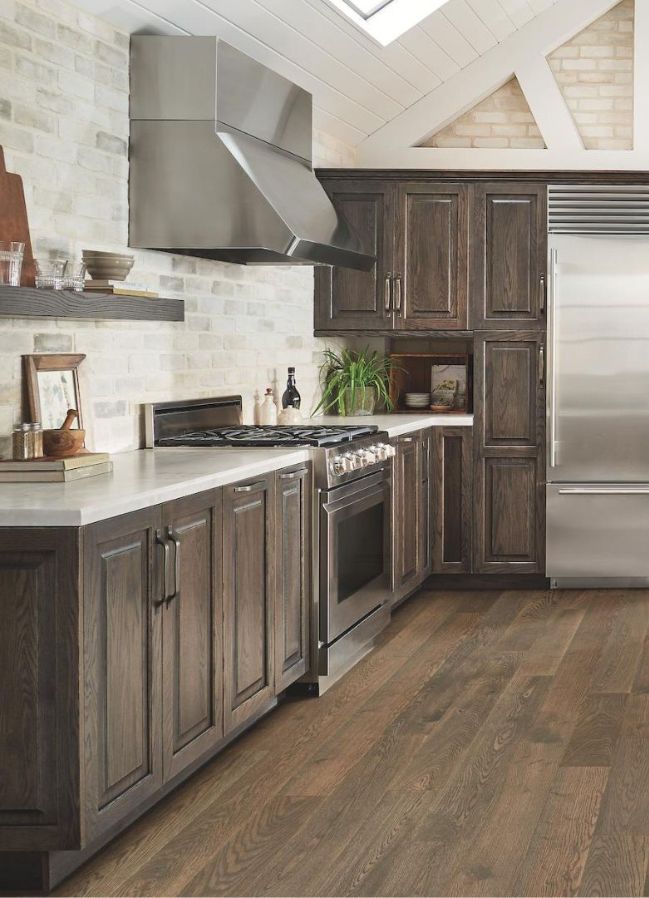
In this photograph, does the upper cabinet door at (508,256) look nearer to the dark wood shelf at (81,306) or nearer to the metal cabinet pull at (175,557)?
the dark wood shelf at (81,306)

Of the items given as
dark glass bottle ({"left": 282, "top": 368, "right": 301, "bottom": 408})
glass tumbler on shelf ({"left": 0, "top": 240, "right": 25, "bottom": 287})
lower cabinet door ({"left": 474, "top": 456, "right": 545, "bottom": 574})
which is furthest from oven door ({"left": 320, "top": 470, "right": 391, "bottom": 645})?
glass tumbler on shelf ({"left": 0, "top": 240, "right": 25, "bottom": 287})

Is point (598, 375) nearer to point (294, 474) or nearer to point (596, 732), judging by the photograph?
point (294, 474)

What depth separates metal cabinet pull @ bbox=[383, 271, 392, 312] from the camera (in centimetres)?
645

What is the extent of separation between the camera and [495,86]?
6.82 m

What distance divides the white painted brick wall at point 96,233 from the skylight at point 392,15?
4.25ft

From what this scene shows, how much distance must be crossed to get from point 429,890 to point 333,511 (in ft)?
6.43

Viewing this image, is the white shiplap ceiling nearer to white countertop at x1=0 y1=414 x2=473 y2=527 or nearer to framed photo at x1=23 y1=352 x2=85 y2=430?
framed photo at x1=23 y1=352 x2=85 y2=430

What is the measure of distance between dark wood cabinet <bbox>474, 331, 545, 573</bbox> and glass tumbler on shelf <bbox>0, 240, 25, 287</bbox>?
142 inches

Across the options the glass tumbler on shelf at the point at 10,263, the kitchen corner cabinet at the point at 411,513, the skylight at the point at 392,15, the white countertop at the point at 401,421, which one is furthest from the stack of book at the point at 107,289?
the skylight at the point at 392,15

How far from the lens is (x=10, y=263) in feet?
10.5

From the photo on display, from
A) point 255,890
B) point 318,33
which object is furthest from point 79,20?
point 255,890

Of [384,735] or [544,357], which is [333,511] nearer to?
[384,735]

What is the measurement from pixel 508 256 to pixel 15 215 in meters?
3.48

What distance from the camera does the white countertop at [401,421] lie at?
5766 mm
